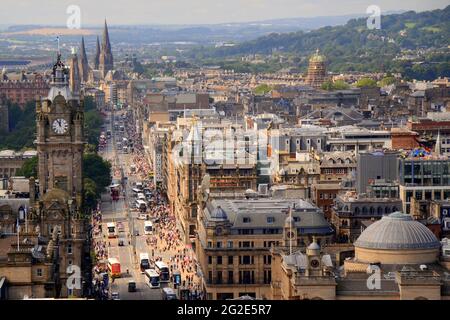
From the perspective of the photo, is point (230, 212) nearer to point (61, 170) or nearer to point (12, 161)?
point (61, 170)

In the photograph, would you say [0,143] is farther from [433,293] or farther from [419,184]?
[433,293]

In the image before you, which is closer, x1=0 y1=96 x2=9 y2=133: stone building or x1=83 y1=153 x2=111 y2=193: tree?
x1=83 y1=153 x2=111 y2=193: tree

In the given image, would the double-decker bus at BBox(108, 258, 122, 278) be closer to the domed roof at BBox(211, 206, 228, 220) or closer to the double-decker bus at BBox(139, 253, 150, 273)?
the double-decker bus at BBox(139, 253, 150, 273)

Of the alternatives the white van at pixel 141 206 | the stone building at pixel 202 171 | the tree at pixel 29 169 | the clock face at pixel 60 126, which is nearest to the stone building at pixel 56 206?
the clock face at pixel 60 126

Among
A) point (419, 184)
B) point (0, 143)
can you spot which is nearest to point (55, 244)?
point (419, 184)

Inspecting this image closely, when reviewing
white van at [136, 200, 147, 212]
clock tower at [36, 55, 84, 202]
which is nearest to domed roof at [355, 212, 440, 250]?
clock tower at [36, 55, 84, 202]

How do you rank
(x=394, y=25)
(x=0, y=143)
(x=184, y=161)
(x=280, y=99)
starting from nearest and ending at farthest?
(x=184, y=161)
(x=0, y=143)
(x=280, y=99)
(x=394, y=25)

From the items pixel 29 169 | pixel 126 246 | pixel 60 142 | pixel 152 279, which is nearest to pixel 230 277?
pixel 152 279
